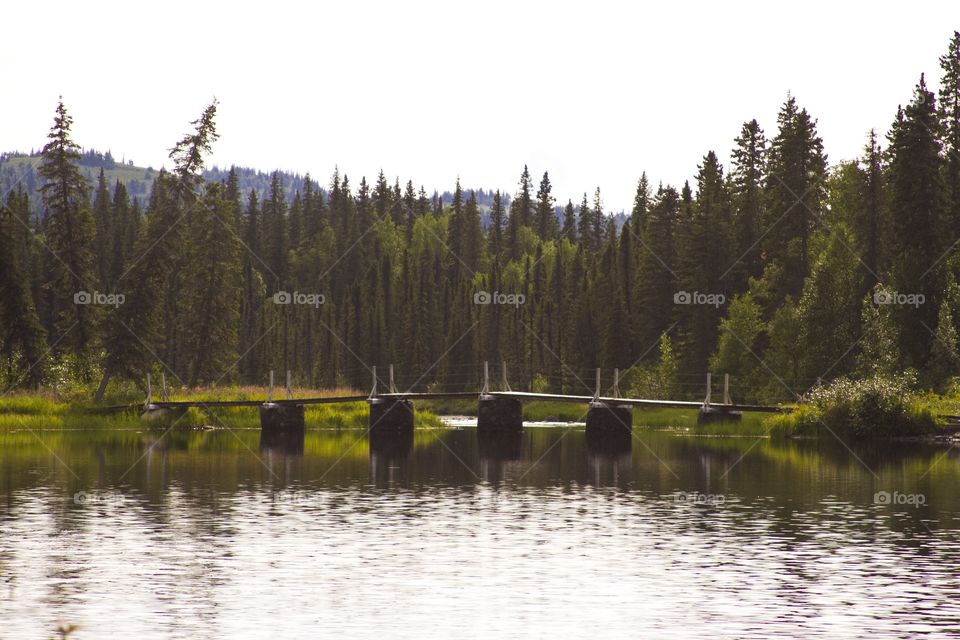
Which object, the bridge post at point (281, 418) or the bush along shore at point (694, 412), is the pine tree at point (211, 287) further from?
the bridge post at point (281, 418)

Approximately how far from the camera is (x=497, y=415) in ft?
193

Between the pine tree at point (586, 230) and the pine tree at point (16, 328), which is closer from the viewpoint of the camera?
the pine tree at point (16, 328)

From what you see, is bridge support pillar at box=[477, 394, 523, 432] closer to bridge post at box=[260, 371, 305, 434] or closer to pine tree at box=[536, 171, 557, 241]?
bridge post at box=[260, 371, 305, 434]

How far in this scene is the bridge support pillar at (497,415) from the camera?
58.8 meters

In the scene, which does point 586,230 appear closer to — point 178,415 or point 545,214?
point 545,214

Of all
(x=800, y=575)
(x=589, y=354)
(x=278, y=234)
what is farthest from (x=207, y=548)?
(x=278, y=234)

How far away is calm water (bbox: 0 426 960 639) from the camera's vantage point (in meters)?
16.5

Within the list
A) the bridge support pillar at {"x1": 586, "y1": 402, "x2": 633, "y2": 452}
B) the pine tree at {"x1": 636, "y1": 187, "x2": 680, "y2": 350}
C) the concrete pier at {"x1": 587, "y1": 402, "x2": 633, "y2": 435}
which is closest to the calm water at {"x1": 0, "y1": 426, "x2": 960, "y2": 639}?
the bridge support pillar at {"x1": 586, "y1": 402, "x2": 633, "y2": 452}

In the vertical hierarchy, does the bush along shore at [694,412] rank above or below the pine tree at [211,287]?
below

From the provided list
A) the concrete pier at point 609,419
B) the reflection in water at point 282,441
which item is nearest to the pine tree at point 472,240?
the reflection in water at point 282,441

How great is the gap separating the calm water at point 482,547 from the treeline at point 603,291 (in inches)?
990

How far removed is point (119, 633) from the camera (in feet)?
50.6

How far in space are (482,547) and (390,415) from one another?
3715 cm

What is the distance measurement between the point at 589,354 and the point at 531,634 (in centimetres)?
9075
